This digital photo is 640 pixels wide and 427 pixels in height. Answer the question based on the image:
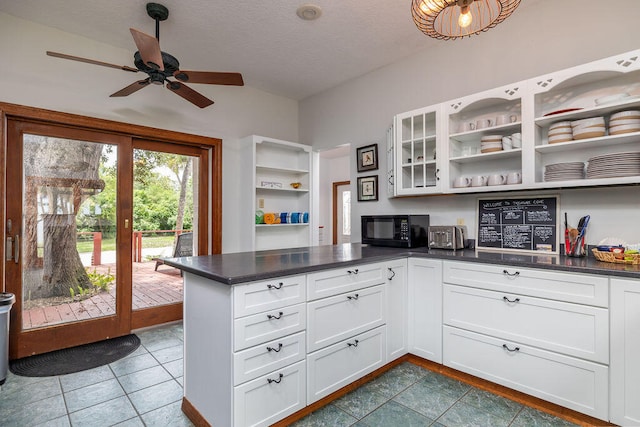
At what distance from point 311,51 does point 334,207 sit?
442 centimetres

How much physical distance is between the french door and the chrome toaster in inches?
109

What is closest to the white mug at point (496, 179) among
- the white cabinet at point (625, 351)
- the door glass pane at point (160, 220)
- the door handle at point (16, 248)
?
the white cabinet at point (625, 351)

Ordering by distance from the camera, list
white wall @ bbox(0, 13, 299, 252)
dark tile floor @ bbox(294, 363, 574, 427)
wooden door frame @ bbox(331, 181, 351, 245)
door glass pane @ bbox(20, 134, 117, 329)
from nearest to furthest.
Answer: dark tile floor @ bbox(294, 363, 574, 427)
white wall @ bbox(0, 13, 299, 252)
door glass pane @ bbox(20, 134, 117, 329)
wooden door frame @ bbox(331, 181, 351, 245)

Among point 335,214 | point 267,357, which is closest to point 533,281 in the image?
point 267,357

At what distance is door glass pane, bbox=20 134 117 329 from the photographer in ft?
9.05

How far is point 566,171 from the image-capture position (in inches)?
84.2

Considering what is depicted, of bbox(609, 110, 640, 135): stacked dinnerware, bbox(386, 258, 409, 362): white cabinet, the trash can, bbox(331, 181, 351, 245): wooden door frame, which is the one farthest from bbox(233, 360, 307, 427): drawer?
bbox(331, 181, 351, 245): wooden door frame

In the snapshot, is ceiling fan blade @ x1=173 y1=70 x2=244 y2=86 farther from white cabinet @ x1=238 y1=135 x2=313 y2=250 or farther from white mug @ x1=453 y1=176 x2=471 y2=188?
white mug @ x1=453 y1=176 x2=471 y2=188

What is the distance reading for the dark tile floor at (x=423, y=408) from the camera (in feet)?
6.02

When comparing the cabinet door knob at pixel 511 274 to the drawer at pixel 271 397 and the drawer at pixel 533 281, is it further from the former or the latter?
the drawer at pixel 271 397

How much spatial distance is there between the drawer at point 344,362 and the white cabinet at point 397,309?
10 cm

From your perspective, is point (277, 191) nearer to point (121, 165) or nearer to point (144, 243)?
point (144, 243)

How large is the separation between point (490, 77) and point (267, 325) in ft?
8.71

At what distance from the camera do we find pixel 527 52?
2545mm
